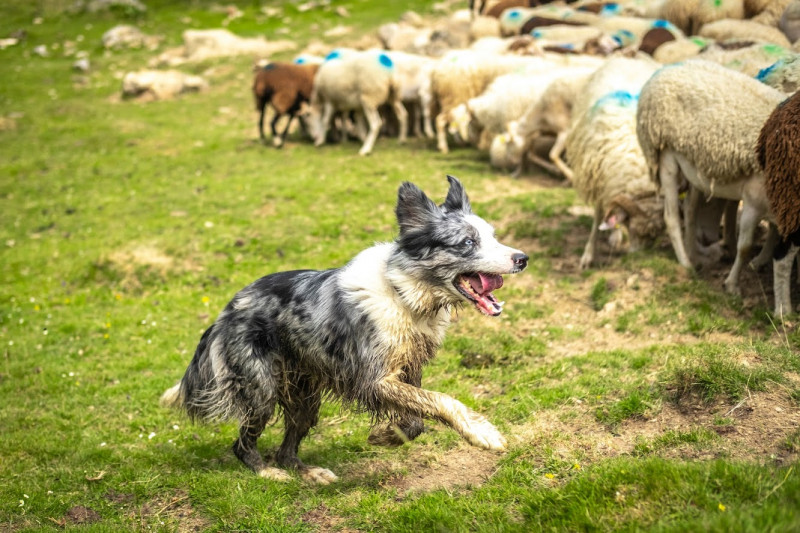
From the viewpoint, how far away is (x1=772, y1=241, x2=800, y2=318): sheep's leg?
6.80 meters

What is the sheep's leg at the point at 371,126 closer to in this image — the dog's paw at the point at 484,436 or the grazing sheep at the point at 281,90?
the grazing sheep at the point at 281,90

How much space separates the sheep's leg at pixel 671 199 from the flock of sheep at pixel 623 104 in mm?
17

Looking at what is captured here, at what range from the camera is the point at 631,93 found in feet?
34.8

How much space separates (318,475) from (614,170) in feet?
20.5

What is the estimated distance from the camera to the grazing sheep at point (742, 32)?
13.7m

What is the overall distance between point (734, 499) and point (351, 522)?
2.26 m

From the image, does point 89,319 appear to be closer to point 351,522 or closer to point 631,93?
point 351,522

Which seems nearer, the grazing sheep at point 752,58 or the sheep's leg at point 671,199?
the sheep's leg at point 671,199

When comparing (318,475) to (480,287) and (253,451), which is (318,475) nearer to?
(253,451)

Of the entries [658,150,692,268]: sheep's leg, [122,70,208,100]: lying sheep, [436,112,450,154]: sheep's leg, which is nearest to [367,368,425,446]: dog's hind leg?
[658,150,692,268]: sheep's leg

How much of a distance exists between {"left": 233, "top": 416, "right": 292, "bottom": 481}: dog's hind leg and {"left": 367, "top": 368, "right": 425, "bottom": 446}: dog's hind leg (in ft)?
2.64

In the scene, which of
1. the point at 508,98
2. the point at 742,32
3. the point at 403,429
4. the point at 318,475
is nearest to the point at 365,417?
the point at 318,475

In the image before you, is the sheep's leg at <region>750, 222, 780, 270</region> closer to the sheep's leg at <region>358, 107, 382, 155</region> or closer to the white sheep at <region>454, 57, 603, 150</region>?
the white sheep at <region>454, 57, 603, 150</region>

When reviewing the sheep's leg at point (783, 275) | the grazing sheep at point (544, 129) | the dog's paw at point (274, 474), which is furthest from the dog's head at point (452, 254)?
the grazing sheep at point (544, 129)
